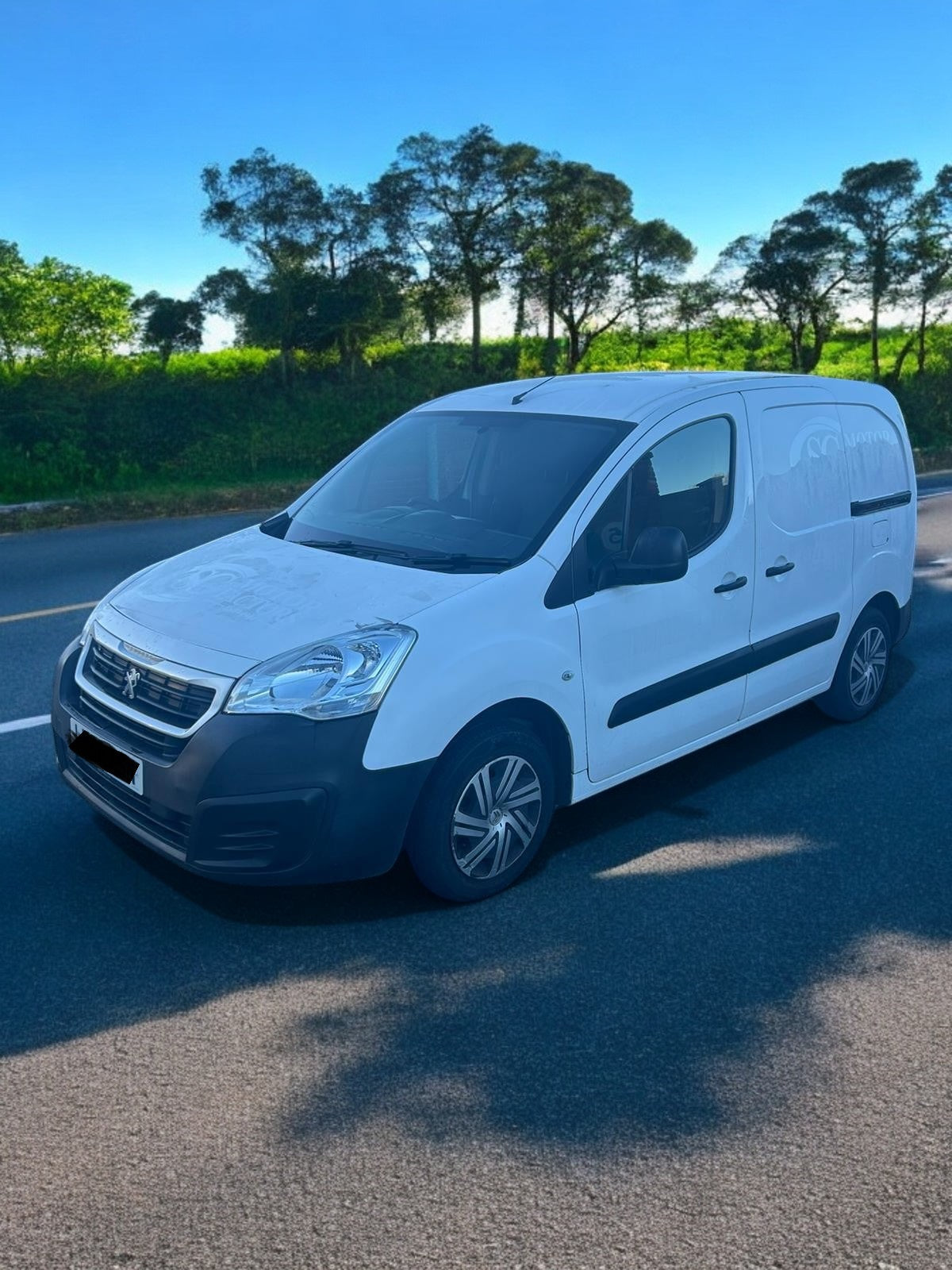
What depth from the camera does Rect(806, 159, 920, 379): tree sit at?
3475 centimetres

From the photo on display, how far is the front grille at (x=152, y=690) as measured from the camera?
3.87 meters

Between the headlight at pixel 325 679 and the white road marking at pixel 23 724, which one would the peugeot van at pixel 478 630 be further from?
the white road marking at pixel 23 724

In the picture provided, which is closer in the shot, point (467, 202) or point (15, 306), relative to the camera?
point (467, 202)

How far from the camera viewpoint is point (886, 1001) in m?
3.64

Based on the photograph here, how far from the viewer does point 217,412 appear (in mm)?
22219

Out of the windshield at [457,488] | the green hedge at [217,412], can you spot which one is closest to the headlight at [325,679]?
the windshield at [457,488]

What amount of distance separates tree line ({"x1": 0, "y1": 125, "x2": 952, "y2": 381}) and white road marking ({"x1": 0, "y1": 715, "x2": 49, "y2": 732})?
15042 millimetres

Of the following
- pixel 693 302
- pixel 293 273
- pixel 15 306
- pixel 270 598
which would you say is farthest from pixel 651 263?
pixel 270 598

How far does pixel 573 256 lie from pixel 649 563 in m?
28.6

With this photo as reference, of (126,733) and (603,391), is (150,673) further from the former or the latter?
(603,391)

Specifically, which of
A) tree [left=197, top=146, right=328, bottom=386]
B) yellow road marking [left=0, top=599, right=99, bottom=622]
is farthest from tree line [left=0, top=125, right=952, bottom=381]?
yellow road marking [left=0, top=599, right=99, bottom=622]

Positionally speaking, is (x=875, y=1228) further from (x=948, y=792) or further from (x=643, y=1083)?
(x=948, y=792)

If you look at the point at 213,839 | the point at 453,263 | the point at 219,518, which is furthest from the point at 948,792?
the point at 453,263

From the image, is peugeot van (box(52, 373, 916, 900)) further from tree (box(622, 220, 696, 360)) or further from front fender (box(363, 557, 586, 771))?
tree (box(622, 220, 696, 360))
